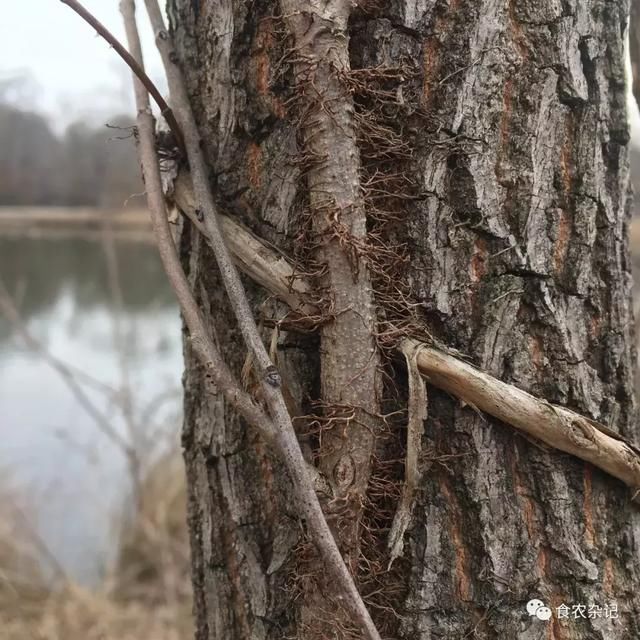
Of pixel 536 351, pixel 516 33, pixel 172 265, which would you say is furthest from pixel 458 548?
pixel 516 33

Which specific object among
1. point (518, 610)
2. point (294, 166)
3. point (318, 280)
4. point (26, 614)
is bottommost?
point (26, 614)

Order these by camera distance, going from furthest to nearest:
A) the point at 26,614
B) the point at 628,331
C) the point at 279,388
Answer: the point at 26,614 < the point at 628,331 < the point at 279,388

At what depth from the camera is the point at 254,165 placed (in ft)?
2.47

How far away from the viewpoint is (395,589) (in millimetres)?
690

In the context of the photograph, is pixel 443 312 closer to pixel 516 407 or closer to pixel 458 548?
pixel 516 407

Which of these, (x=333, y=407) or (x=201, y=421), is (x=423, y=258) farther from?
(x=201, y=421)

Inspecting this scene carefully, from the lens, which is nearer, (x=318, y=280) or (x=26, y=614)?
(x=318, y=280)

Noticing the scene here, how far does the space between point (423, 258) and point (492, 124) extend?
0.55 ft

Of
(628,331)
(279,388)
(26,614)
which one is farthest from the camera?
(26,614)

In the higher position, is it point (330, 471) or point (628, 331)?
point (628, 331)

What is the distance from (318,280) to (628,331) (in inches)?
16.4

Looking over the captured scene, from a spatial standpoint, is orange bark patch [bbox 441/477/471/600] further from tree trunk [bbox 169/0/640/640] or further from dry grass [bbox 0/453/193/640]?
dry grass [bbox 0/453/193/640]

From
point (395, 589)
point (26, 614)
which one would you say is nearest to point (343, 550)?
point (395, 589)

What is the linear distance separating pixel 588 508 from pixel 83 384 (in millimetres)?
5316
